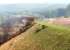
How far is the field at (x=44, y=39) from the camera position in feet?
4.57

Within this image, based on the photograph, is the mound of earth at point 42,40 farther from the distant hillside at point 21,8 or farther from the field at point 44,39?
the distant hillside at point 21,8

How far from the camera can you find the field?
1.39 metres

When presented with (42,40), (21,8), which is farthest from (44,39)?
(21,8)

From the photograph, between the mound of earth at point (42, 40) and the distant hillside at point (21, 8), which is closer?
the mound of earth at point (42, 40)

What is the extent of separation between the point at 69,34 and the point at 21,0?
0.66 meters

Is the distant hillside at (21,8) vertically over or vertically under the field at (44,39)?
over

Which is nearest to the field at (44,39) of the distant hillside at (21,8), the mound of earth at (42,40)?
the mound of earth at (42,40)

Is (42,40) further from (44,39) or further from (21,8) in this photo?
(21,8)

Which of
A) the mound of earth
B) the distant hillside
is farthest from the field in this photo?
the distant hillside

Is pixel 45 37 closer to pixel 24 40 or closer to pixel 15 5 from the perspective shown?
pixel 24 40

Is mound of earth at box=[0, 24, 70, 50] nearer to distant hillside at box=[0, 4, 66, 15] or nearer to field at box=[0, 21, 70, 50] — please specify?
field at box=[0, 21, 70, 50]

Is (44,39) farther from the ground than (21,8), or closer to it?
closer to it

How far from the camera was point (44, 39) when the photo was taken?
1458mm

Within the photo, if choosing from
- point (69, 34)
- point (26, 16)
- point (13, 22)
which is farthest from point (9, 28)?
point (69, 34)
